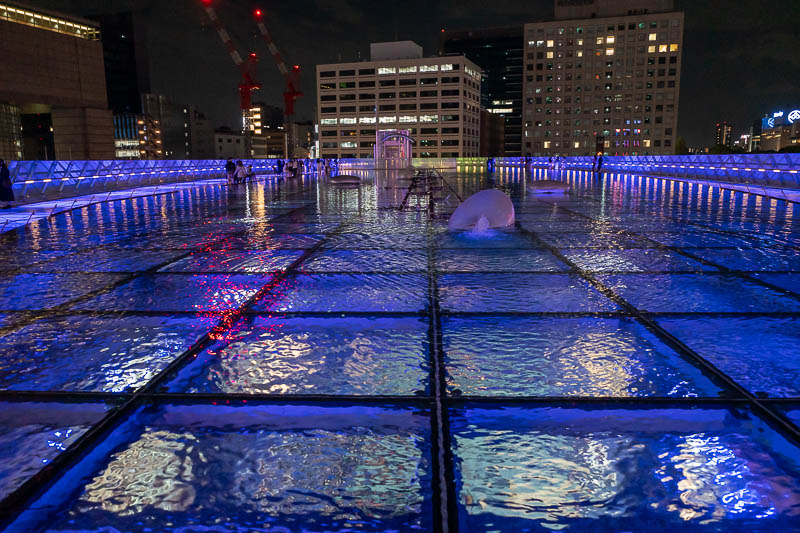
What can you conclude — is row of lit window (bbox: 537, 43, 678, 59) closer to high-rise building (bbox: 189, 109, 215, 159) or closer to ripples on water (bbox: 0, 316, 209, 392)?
high-rise building (bbox: 189, 109, 215, 159)

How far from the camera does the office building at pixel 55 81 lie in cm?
6009

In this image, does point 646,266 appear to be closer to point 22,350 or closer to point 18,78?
point 22,350

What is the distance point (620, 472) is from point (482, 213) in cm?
887

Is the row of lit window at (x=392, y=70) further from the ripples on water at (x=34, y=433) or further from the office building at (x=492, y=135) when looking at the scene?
the ripples on water at (x=34, y=433)

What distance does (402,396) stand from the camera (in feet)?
11.5

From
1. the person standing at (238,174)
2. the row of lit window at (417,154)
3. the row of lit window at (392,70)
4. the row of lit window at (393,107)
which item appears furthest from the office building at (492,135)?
the person standing at (238,174)

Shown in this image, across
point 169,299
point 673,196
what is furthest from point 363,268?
point 673,196

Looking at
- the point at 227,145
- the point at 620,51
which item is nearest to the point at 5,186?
the point at 620,51

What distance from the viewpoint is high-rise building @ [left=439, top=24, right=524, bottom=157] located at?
578 feet

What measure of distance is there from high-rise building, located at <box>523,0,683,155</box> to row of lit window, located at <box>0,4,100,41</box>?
341 feet

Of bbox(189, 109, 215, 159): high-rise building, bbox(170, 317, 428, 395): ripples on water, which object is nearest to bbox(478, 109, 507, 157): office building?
bbox(189, 109, 215, 159): high-rise building

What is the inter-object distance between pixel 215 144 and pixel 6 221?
162 m

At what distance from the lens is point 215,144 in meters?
166

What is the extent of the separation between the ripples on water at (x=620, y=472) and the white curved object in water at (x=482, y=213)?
809cm
